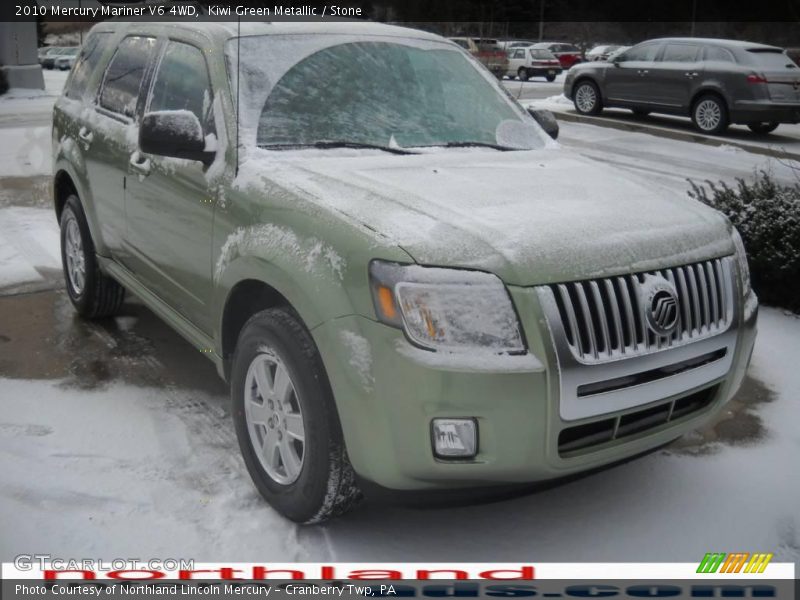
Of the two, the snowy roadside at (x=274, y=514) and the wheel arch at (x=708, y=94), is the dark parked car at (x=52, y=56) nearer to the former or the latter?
the wheel arch at (x=708, y=94)

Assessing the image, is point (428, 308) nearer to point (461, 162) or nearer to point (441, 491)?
point (441, 491)

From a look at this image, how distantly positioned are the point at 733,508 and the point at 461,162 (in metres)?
1.80

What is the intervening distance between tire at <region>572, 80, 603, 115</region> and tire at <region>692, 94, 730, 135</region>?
2630 millimetres

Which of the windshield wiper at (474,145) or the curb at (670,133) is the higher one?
the windshield wiper at (474,145)

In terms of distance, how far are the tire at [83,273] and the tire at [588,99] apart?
14.6 m

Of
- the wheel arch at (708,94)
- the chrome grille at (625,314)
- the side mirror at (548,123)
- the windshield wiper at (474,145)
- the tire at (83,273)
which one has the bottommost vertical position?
the tire at (83,273)

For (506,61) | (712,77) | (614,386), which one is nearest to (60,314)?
(614,386)

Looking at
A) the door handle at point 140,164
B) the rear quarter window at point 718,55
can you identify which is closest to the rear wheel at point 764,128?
the rear quarter window at point 718,55

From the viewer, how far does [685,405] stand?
3203 mm

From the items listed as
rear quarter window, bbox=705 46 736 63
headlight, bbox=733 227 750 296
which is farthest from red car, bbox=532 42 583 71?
headlight, bbox=733 227 750 296

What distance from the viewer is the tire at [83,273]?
17.4 ft

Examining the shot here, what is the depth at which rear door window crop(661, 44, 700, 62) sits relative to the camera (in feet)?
53.8

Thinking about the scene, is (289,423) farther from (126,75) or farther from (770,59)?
(770,59)

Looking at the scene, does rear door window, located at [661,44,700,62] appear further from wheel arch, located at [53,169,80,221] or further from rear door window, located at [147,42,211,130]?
rear door window, located at [147,42,211,130]
